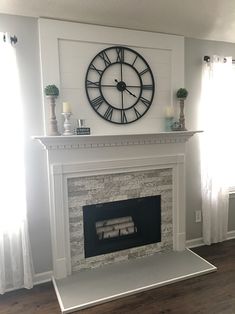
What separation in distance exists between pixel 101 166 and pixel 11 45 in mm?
1321

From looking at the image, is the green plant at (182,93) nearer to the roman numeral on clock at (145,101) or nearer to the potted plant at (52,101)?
the roman numeral on clock at (145,101)

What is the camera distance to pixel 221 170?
311cm

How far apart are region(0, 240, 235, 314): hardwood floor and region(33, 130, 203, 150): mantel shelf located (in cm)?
133

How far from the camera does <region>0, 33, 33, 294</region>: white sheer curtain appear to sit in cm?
220

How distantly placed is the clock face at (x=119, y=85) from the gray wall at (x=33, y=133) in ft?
1.66

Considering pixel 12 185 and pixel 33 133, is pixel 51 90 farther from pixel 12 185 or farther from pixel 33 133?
pixel 12 185

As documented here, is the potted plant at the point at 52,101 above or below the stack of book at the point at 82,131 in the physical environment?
above

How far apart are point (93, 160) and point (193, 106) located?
4.43ft

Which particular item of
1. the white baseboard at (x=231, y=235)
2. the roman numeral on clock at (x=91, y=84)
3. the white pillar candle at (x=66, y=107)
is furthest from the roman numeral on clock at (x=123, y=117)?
→ the white baseboard at (x=231, y=235)

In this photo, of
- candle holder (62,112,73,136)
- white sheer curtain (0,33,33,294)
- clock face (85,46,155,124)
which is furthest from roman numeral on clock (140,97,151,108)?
white sheer curtain (0,33,33,294)

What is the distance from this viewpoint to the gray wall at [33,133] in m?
2.27

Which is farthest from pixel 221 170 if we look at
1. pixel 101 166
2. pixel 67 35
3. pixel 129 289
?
pixel 67 35

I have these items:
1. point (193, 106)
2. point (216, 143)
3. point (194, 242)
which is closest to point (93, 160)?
point (193, 106)

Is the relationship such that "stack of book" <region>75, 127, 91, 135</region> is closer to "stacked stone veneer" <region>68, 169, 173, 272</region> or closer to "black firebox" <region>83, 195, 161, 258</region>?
"stacked stone veneer" <region>68, 169, 173, 272</region>
